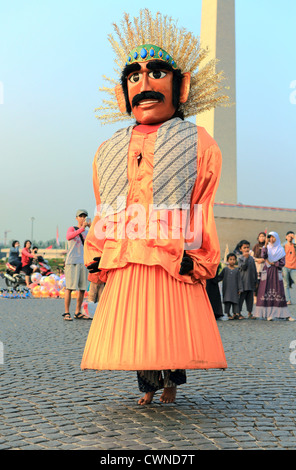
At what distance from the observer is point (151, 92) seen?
180 inches

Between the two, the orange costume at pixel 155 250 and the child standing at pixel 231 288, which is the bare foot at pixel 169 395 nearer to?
the orange costume at pixel 155 250

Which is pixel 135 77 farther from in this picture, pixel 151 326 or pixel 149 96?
pixel 151 326

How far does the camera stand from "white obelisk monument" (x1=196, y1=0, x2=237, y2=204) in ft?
110

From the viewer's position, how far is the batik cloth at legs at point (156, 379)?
4.32 meters

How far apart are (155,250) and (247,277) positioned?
8617mm

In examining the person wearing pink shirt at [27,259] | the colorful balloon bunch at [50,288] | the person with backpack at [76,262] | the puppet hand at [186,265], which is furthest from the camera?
the person wearing pink shirt at [27,259]

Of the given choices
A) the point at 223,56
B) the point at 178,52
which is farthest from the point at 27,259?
the point at 223,56

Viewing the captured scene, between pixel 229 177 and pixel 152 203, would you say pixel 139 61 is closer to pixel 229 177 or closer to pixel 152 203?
pixel 152 203

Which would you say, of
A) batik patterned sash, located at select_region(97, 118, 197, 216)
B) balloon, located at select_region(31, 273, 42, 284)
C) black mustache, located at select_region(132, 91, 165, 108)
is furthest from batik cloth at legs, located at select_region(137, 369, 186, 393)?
balloon, located at select_region(31, 273, 42, 284)

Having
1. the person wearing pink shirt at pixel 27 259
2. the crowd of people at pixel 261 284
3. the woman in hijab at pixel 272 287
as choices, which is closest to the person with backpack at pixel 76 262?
the crowd of people at pixel 261 284

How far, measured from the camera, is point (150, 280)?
4.15 meters

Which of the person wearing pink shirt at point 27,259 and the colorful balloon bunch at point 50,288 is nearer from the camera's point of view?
the colorful balloon bunch at point 50,288

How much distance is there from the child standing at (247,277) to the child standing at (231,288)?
106mm

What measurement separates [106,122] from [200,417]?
2.31 meters
